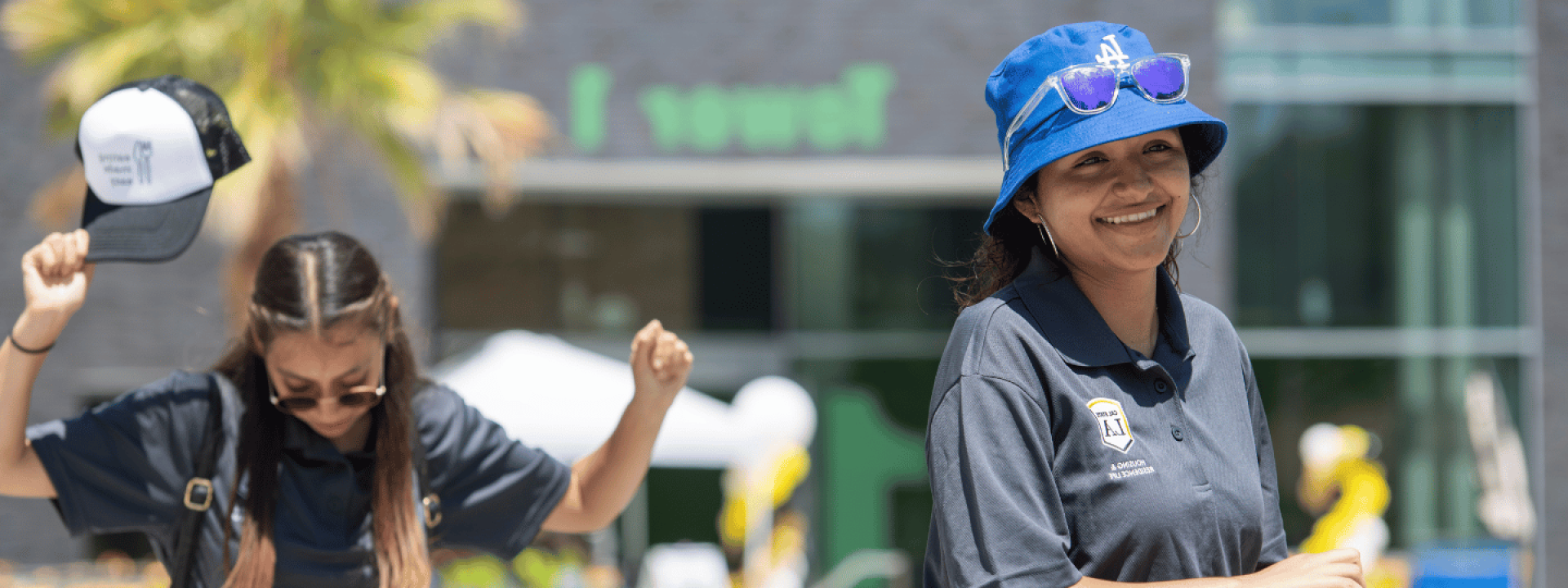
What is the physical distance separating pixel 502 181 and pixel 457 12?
54.2 inches

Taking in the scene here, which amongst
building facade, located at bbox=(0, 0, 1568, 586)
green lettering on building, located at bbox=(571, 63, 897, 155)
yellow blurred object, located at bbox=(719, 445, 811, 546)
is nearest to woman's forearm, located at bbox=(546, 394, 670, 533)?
yellow blurred object, located at bbox=(719, 445, 811, 546)

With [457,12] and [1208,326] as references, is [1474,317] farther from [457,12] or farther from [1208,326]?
[1208,326]

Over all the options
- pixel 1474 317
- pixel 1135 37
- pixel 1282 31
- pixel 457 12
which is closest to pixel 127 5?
pixel 457 12

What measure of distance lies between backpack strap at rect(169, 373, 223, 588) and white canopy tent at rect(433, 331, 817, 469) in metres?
6.33

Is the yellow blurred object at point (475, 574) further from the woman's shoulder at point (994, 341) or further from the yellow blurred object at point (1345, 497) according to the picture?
the woman's shoulder at point (994, 341)

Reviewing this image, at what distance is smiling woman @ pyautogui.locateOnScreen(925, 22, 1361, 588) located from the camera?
1499 mm

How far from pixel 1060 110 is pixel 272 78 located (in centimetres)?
769

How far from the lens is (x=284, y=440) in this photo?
7.79ft

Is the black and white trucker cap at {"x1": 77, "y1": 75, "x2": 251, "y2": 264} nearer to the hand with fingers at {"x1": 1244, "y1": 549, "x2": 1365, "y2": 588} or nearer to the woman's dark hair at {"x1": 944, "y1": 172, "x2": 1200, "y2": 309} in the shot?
the woman's dark hair at {"x1": 944, "y1": 172, "x2": 1200, "y2": 309}

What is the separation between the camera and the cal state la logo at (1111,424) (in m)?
1.53

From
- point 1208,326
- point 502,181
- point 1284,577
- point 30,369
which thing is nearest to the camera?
point 1284,577

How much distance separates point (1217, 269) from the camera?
37.7 ft

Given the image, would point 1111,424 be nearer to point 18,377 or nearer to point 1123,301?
point 1123,301

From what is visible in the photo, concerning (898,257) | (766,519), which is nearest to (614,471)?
(766,519)
